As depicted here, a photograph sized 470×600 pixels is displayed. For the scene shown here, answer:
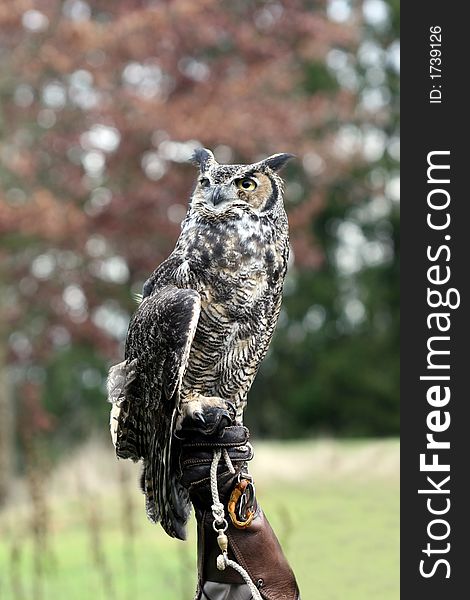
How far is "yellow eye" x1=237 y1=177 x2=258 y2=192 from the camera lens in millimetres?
2380

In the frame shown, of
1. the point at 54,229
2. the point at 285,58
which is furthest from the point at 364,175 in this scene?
the point at 54,229

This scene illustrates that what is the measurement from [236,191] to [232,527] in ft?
2.77

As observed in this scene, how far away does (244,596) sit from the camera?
2.29 meters

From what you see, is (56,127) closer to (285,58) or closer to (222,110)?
(222,110)

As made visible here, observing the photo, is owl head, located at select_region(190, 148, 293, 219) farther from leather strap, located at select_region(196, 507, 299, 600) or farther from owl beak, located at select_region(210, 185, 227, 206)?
leather strap, located at select_region(196, 507, 299, 600)

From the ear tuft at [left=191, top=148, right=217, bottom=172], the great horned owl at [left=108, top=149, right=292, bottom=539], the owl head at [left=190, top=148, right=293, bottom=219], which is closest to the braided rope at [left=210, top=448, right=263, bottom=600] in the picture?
the great horned owl at [left=108, top=149, right=292, bottom=539]

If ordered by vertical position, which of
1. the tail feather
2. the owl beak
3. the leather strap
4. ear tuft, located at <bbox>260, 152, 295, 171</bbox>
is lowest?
the leather strap

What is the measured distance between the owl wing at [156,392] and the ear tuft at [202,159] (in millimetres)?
346

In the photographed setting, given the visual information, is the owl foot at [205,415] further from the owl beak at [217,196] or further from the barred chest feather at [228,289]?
the owl beak at [217,196]

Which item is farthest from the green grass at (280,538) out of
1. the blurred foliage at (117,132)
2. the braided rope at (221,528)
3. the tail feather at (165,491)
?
the blurred foliage at (117,132)

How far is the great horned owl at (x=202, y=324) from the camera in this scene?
2.29m

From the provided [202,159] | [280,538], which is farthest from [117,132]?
[202,159]

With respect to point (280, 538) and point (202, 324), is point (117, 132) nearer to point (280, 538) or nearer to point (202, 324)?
point (280, 538)

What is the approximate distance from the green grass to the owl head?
119cm
